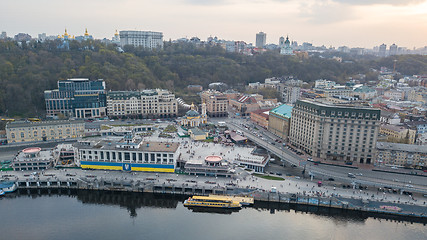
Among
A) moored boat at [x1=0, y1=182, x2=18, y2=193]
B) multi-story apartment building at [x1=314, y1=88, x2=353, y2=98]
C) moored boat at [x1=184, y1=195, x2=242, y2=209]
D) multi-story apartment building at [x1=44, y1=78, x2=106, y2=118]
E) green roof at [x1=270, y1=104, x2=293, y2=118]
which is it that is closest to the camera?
moored boat at [x1=184, y1=195, x2=242, y2=209]

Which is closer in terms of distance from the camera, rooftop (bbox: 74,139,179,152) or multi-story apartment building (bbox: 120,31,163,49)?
rooftop (bbox: 74,139,179,152)

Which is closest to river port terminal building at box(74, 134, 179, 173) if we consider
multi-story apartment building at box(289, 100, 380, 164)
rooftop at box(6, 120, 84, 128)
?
rooftop at box(6, 120, 84, 128)

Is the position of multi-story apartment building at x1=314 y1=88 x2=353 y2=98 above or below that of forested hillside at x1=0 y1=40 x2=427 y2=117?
below

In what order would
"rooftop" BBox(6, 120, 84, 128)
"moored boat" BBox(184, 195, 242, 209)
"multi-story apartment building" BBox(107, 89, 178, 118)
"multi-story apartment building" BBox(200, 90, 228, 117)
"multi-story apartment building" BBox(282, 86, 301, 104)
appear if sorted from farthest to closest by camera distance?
"multi-story apartment building" BBox(282, 86, 301, 104) < "multi-story apartment building" BBox(200, 90, 228, 117) < "multi-story apartment building" BBox(107, 89, 178, 118) < "rooftop" BBox(6, 120, 84, 128) < "moored boat" BBox(184, 195, 242, 209)

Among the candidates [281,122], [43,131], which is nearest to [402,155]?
[281,122]

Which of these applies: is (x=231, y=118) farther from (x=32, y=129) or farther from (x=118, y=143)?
Answer: (x=32, y=129)

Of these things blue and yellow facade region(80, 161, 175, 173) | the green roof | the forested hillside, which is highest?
the forested hillside

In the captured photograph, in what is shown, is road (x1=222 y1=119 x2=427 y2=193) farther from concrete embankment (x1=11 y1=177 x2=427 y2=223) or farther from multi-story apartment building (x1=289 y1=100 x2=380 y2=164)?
concrete embankment (x1=11 y1=177 x2=427 y2=223)

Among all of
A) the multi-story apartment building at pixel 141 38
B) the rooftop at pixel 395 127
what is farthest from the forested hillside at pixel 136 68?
the rooftop at pixel 395 127

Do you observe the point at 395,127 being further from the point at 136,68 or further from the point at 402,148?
the point at 136,68
